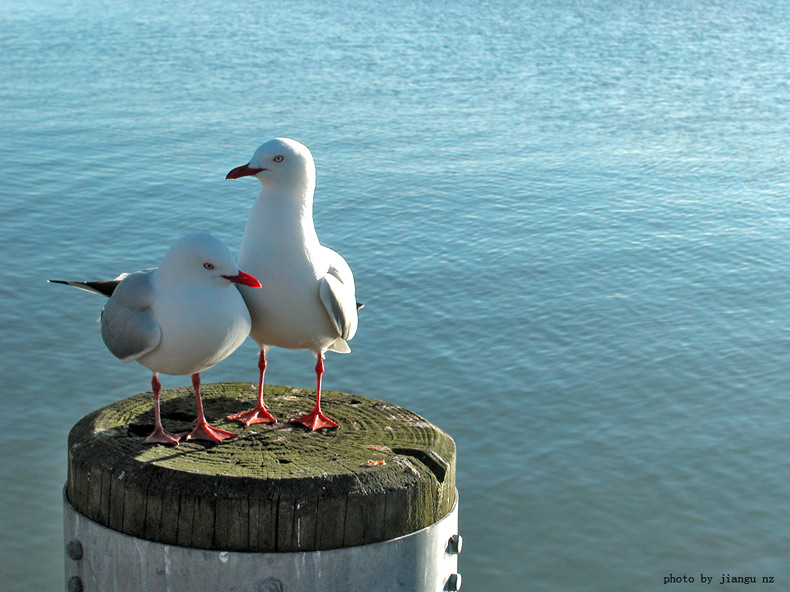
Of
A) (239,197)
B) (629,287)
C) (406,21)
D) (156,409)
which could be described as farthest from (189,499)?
(406,21)

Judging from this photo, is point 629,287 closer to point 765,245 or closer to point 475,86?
point 765,245

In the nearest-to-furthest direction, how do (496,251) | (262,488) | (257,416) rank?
(262,488) < (257,416) < (496,251)

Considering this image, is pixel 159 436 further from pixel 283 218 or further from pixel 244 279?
pixel 283 218

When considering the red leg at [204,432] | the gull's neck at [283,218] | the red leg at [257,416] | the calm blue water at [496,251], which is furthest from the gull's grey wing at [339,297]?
the calm blue water at [496,251]

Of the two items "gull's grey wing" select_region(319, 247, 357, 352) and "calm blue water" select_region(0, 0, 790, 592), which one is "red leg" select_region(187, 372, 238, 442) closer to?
"gull's grey wing" select_region(319, 247, 357, 352)

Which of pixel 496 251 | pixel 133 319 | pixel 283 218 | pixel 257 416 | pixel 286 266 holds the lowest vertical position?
pixel 496 251

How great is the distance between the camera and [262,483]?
4.19 m

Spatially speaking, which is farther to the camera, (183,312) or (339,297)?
(339,297)

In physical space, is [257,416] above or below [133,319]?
below

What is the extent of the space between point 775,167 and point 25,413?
1367 cm

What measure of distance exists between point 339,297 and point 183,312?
85 centimetres

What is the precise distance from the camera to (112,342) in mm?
4723

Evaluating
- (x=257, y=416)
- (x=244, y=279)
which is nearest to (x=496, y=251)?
(x=257, y=416)

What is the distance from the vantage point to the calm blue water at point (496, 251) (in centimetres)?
878
